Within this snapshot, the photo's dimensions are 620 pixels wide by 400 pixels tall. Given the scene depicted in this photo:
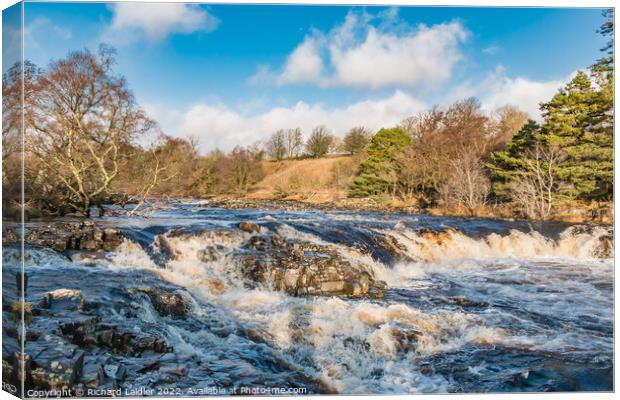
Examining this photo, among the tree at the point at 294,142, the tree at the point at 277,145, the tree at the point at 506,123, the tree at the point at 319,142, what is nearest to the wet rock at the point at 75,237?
the tree at the point at 277,145

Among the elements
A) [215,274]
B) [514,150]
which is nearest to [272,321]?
[215,274]

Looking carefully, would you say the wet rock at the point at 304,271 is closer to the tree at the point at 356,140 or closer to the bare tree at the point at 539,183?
the tree at the point at 356,140

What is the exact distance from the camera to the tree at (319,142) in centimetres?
491

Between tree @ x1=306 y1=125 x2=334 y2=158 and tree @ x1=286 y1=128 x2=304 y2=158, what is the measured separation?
0.31ft

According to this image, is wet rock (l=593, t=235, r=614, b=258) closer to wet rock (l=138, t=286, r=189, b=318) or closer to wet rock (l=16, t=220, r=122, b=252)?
wet rock (l=138, t=286, r=189, b=318)

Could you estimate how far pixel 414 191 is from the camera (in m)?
5.96

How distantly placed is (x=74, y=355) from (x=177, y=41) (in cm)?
263

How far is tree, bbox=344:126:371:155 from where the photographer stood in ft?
16.3

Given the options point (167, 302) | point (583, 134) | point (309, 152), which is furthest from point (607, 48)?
point (167, 302)

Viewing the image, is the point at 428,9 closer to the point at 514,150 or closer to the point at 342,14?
the point at 342,14

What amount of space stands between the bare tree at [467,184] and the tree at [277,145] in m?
2.08

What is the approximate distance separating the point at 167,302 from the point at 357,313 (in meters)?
1.84

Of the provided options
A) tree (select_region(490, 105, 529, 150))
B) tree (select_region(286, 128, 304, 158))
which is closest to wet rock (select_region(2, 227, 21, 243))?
tree (select_region(286, 128, 304, 158))

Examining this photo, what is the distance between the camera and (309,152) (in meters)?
5.05
